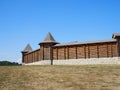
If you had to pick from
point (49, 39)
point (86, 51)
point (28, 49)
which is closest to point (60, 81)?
point (86, 51)

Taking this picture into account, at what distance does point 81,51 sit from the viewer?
132 feet

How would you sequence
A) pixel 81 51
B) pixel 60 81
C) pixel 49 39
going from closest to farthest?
1. pixel 60 81
2. pixel 81 51
3. pixel 49 39

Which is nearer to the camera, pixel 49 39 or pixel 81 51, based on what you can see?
pixel 81 51

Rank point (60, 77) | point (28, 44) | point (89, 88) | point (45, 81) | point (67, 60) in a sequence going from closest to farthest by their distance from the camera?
point (89, 88) → point (45, 81) → point (60, 77) → point (67, 60) → point (28, 44)

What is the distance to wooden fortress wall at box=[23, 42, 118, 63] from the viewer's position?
37062 millimetres

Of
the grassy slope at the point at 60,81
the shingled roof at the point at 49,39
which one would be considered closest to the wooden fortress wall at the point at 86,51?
the shingled roof at the point at 49,39

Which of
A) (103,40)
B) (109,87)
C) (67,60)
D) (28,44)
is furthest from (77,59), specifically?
(28,44)

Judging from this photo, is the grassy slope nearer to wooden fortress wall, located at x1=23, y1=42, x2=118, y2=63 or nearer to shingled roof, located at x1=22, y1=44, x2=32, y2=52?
wooden fortress wall, located at x1=23, y1=42, x2=118, y2=63

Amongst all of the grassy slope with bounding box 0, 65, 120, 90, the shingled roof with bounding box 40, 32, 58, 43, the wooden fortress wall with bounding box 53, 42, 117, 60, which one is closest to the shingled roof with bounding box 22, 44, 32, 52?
the shingled roof with bounding box 40, 32, 58, 43

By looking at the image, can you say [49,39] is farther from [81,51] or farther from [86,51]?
[86,51]

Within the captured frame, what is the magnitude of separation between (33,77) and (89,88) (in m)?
6.07

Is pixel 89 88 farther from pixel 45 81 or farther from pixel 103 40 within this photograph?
pixel 103 40

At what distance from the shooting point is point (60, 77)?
2170 cm

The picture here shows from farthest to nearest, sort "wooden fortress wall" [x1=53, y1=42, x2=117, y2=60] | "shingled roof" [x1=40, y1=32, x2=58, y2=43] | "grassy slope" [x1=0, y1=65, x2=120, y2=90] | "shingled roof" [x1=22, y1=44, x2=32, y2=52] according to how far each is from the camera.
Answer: "shingled roof" [x1=22, y1=44, x2=32, y2=52]
"shingled roof" [x1=40, y1=32, x2=58, y2=43]
"wooden fortress wall" [x1=53, y1=42, x2=117, y2=60]
"grassy slope" [x1=0, y1=65, x2=120, y2=90]
